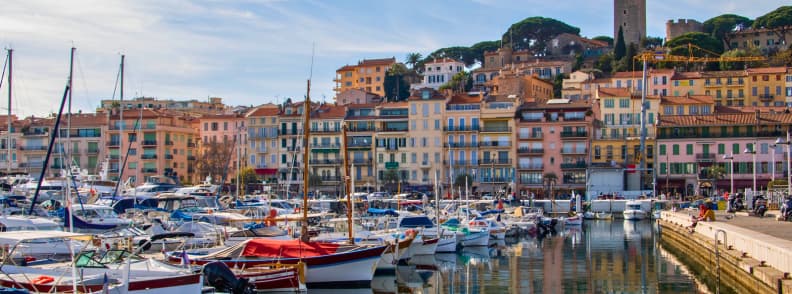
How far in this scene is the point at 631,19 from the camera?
152875mm

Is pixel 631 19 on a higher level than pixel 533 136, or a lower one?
higher

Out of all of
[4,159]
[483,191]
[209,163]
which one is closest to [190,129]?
[209,163]

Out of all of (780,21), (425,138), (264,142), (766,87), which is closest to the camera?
(425,138)

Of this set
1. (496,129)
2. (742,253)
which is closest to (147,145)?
(496,129)

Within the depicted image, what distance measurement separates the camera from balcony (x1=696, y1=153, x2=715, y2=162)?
83875 mm

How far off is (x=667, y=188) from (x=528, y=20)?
7981cm

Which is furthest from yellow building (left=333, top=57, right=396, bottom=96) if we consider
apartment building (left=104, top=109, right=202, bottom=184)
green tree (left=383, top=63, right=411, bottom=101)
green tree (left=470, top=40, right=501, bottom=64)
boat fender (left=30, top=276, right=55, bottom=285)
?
boat fender (left=30, top=276, right=55, bottom=285)

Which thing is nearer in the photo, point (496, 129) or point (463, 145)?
point (496, 129)

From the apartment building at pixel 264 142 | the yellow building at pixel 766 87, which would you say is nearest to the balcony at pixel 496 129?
the apartment building at pixel 264 142

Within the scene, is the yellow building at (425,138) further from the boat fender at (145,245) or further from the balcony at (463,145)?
the boat fender at (145,245)

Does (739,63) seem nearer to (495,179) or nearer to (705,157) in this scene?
(705,157)

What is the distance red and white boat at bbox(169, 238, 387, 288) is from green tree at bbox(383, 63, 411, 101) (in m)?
99.0

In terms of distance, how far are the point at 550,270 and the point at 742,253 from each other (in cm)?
868

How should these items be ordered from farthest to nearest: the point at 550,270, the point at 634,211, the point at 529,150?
the point at 529,150
the point at 634,211
the point at 550,270
